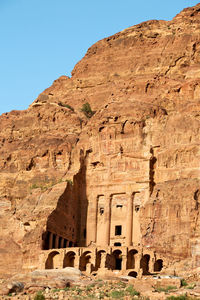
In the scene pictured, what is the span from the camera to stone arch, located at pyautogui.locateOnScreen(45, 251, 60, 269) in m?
80.4

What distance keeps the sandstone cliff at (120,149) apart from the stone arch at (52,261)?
1.75 meters

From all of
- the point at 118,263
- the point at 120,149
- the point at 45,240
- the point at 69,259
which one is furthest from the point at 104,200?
the point at 69,259

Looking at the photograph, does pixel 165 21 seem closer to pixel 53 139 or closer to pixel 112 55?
pixel 112 55

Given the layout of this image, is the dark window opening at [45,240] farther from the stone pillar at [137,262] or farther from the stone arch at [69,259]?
the stone pillar at [137,262]

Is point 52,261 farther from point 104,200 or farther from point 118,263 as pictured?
point 104,200

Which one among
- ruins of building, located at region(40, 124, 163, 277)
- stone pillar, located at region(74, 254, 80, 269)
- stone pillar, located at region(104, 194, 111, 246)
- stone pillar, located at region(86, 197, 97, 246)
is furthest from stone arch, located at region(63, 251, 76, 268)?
stone pillar, located at region(86, 197, 97, 246)

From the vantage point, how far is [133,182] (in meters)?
88.0

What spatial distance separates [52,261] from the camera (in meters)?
81.2

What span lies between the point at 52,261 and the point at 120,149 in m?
16.6

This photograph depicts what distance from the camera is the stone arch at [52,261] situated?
264 ft

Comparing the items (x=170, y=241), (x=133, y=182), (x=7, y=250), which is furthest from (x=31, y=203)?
(x=170, y=241)

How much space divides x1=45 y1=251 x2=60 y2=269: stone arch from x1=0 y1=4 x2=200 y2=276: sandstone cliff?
5.75 feet

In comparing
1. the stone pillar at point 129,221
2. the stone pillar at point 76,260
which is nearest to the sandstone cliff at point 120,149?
the stone pillar at point 129,221

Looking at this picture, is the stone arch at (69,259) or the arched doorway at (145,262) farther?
the stone arch at (69,259)
